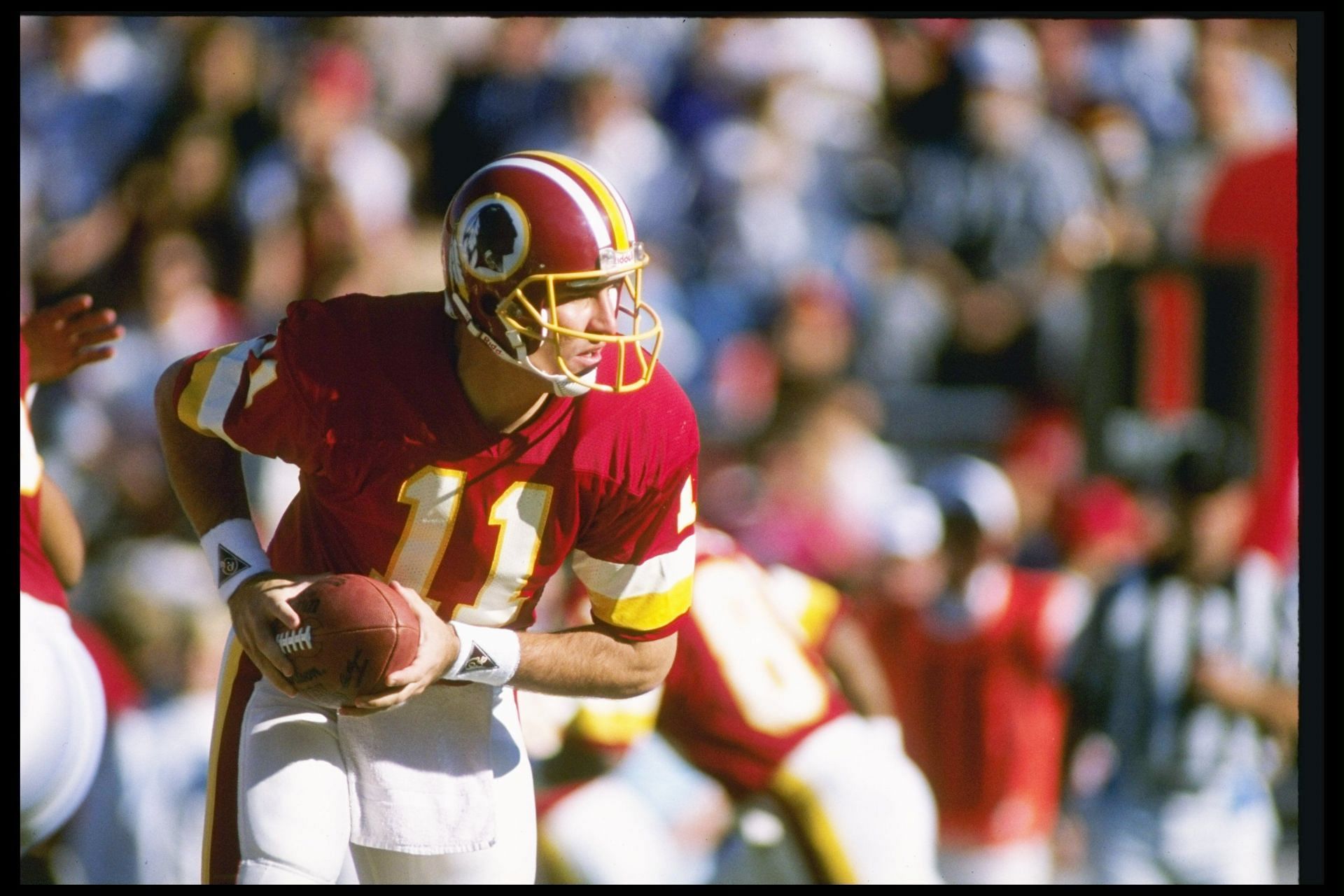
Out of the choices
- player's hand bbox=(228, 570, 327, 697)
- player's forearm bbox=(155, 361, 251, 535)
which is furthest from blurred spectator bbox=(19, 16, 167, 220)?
player's hand bbox=(228, 570, 327, 697)

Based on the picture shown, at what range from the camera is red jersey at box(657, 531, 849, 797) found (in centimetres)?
328

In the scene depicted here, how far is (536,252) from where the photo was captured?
2.15 meters

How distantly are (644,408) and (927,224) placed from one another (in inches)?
71.1

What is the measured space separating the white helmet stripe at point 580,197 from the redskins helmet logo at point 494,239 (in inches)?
2.7

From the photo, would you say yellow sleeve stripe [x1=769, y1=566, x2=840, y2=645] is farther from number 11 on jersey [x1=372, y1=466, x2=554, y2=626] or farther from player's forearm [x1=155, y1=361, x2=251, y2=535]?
player's forearm [x1=155, y1=361, x2=251, y2=535]

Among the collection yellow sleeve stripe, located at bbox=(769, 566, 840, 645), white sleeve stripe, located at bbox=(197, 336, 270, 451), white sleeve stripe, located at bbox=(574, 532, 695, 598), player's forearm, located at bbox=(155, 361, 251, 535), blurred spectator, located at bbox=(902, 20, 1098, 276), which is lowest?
yellow sleeve stripe, located at bbox=(769, 566, 840, 645)

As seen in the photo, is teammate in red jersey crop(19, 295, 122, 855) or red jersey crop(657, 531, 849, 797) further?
red jersey crop(657, 531, 849, 797)

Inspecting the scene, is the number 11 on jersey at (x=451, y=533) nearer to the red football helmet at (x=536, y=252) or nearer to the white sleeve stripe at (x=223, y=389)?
the red football helmet at (x=536, y=252)

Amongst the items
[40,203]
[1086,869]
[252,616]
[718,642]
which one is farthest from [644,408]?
[1086,869]

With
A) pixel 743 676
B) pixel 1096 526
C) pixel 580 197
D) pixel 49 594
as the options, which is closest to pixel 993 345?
pixel 1096 526

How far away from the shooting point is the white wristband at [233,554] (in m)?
2.26

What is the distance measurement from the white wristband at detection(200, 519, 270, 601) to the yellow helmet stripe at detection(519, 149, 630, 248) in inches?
28.9

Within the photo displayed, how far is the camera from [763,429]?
3.64 meters
